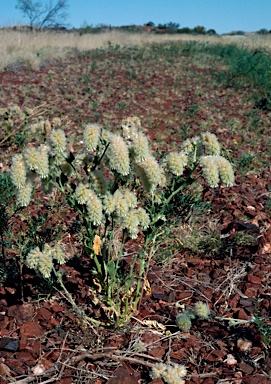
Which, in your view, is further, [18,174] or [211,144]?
[211,144]

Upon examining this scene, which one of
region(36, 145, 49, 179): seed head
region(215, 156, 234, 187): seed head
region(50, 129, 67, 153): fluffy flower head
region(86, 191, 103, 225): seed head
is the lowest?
region(86, 191, 103, 225): seed head

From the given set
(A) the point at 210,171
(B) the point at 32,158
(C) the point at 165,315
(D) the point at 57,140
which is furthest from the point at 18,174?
(C) the point at 165,315

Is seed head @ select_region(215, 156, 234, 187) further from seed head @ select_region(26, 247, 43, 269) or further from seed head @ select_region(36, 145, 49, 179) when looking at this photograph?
seed head @ select_region(26, 247, 43, 269)

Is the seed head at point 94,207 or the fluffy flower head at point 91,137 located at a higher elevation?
Result: the fluffy flower head at point 91,137

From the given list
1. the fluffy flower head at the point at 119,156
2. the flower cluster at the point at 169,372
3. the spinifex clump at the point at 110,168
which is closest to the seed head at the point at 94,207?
the spinifex clump at the point at 110,168

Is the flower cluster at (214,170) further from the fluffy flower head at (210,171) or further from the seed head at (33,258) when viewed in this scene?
the seed head at (33,258)

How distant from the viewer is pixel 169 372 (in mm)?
1911

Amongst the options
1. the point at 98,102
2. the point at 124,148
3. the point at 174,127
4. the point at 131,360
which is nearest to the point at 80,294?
the point at 131,360

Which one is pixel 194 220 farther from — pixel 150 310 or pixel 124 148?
pixel 124 148

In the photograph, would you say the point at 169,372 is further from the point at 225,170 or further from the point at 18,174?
the point at 18,174

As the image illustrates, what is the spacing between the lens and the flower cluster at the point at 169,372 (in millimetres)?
1901

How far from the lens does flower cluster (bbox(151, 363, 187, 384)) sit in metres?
1.90

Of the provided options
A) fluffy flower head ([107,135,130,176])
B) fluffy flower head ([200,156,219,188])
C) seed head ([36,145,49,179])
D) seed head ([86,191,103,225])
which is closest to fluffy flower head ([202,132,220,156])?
fluffy flower head ([200,156,219,188])

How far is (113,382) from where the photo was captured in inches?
76.0
